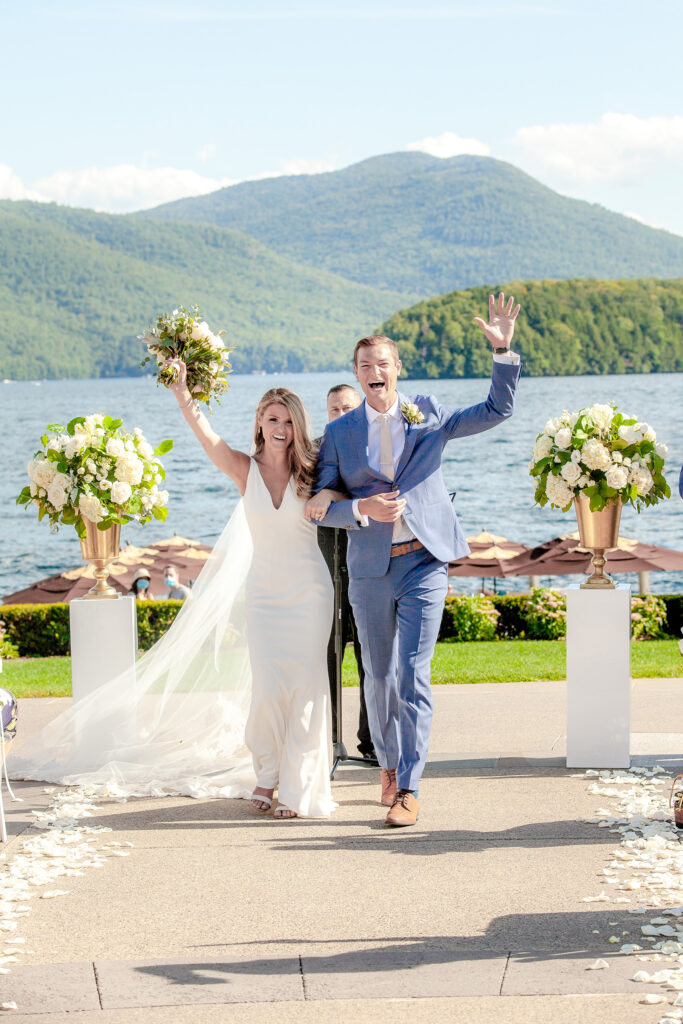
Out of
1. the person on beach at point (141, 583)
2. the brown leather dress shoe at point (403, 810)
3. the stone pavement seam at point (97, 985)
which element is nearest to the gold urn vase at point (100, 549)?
the brown leather dress shoe at point (403, 810)

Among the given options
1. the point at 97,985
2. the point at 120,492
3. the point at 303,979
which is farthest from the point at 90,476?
the point at 303,979

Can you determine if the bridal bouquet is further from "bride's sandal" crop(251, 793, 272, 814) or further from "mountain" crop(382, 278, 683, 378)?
"mountain" crop(382, 278, 683, 378)

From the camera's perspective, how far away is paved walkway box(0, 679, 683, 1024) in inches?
140

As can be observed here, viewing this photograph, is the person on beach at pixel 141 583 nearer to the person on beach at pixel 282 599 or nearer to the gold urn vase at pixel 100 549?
the gold urn vase at pixel 100 549

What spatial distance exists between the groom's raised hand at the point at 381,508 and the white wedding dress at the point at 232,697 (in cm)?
50

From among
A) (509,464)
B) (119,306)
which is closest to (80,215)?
(119,306)

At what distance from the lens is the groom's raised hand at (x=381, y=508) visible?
540cm

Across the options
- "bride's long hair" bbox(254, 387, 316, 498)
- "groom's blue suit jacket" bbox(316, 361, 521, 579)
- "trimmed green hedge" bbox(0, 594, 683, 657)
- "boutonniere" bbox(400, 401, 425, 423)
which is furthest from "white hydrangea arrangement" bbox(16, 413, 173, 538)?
"trimmed green hedge" bbox(0, 594, 683, 657)

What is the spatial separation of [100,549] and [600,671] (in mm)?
2797

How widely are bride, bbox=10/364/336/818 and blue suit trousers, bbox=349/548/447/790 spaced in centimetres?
27

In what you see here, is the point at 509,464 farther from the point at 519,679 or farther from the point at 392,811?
the point at 392,811

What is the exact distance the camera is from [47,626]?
15.9 metres

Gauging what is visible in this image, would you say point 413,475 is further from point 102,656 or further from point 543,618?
point 543,618

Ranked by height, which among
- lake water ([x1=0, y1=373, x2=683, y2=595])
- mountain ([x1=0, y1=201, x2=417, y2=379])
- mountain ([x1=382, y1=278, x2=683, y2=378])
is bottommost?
lake water ([x1=0, y1=373, x2=683, y2=595])
